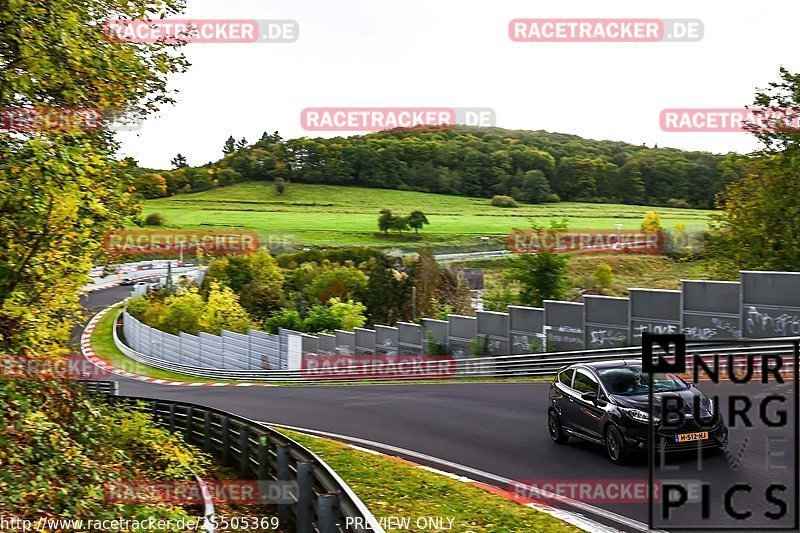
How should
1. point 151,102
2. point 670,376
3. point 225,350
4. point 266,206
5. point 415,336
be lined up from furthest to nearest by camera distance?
point 266,206 < point 225,350 < point 415,336 < point 151,102 < point 670,376

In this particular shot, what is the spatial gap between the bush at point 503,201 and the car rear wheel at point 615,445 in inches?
3270

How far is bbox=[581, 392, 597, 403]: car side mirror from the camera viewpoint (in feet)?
42.8

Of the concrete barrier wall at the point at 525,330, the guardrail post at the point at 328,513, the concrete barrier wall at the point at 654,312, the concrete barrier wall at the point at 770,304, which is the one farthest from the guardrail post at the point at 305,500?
the concrete barrier wall at the point at 525,330

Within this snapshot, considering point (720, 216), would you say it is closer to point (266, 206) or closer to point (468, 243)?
point (468, 243)

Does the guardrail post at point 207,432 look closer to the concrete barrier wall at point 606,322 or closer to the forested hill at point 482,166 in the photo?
the concrete barrier wall at point 606,322

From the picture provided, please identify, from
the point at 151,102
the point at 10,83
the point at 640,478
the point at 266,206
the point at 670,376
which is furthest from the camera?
the point at 266,206

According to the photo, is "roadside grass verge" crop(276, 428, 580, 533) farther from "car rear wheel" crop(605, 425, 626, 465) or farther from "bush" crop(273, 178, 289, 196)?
"bush" crop(273, 178, 289, 196)

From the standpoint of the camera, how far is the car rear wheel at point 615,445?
1208 cm

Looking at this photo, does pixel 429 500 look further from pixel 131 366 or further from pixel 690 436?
pixel 131 366

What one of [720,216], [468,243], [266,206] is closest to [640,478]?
[720,216]

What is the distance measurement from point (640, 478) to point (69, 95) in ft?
32.3

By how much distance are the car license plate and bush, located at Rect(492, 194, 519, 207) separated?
83875mm

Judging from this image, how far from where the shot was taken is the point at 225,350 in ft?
158

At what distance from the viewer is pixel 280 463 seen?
11773mm
